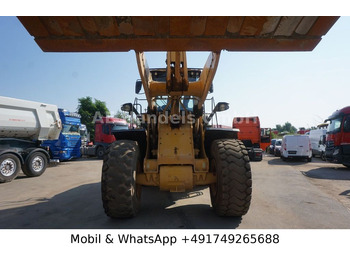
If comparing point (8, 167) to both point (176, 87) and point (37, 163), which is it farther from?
point (176, 87)

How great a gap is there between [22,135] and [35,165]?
173cm

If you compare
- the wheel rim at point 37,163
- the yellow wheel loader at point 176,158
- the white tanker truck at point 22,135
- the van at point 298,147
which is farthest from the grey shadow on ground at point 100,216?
the van at point 298,147

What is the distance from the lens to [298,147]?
15.0 metres

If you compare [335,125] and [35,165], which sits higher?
[335,125]

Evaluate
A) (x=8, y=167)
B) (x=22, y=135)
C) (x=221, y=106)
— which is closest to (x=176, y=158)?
(x=221, y=106)

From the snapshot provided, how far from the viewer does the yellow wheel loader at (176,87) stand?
229 cm

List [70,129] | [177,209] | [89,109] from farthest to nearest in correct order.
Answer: [89,109] < [70,129] < [177,209]

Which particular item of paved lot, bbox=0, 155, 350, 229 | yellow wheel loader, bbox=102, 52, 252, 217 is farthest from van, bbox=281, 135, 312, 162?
yellow wheel loader, bbox=102, 52, 252, 217

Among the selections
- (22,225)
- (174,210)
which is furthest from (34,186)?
(174,210)

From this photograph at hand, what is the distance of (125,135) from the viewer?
4316 millimetres

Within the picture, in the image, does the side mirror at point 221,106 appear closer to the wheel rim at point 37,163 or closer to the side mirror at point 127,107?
the side mirror at point 127,107

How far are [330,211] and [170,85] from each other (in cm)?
409

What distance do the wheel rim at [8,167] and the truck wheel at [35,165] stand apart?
55cm

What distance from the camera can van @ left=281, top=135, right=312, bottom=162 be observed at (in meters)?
14.9
